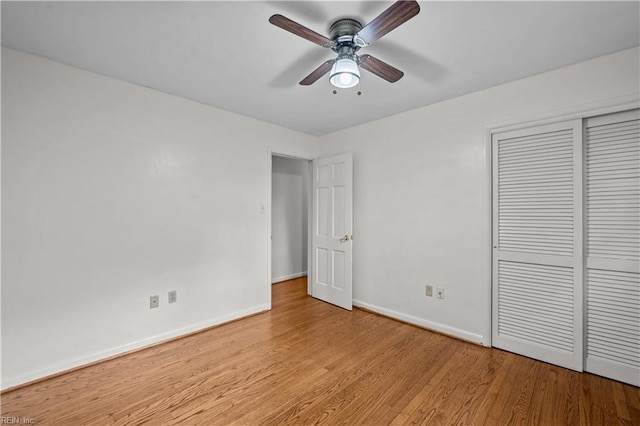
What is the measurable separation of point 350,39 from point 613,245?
252 cm

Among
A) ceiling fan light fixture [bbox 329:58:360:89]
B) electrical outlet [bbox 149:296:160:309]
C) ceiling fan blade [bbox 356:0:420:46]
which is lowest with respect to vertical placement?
electrical outlet [bbox 149:296:160:309]

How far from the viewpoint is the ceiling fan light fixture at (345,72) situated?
1.78 metres

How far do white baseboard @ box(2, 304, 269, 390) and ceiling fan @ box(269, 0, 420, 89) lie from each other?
107 inches

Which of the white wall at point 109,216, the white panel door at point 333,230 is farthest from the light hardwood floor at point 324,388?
the white panel door at point 333,230

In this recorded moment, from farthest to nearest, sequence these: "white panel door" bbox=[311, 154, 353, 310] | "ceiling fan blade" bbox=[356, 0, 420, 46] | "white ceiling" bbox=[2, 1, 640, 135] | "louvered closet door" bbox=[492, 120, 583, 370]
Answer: "white panel door" bbox=[311, 154, 353, 310], "louvered closet door" bbox=[492, 120, 583, 370], "white ceiling" bbox=[2, 1, 640, 135], "ceiling fan blade" bbox=[356, 0, 420, 46]

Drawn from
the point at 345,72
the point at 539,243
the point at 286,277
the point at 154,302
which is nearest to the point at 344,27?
the point at 345,72

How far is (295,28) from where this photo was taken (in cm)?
152

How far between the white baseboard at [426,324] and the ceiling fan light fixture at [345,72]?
2604mm

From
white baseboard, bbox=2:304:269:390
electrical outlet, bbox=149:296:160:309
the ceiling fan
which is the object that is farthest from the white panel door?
electrical outlet, bbox=149:296:160:309

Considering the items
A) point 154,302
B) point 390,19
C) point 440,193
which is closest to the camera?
point 390,19

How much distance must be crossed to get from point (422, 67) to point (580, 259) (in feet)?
6.62

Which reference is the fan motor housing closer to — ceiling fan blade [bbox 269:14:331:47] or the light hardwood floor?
ceiling fan blade [bbox 269:14:331:47]

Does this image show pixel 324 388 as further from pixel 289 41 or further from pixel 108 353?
pixel 289 41

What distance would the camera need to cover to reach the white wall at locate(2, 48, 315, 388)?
6.94 ft
